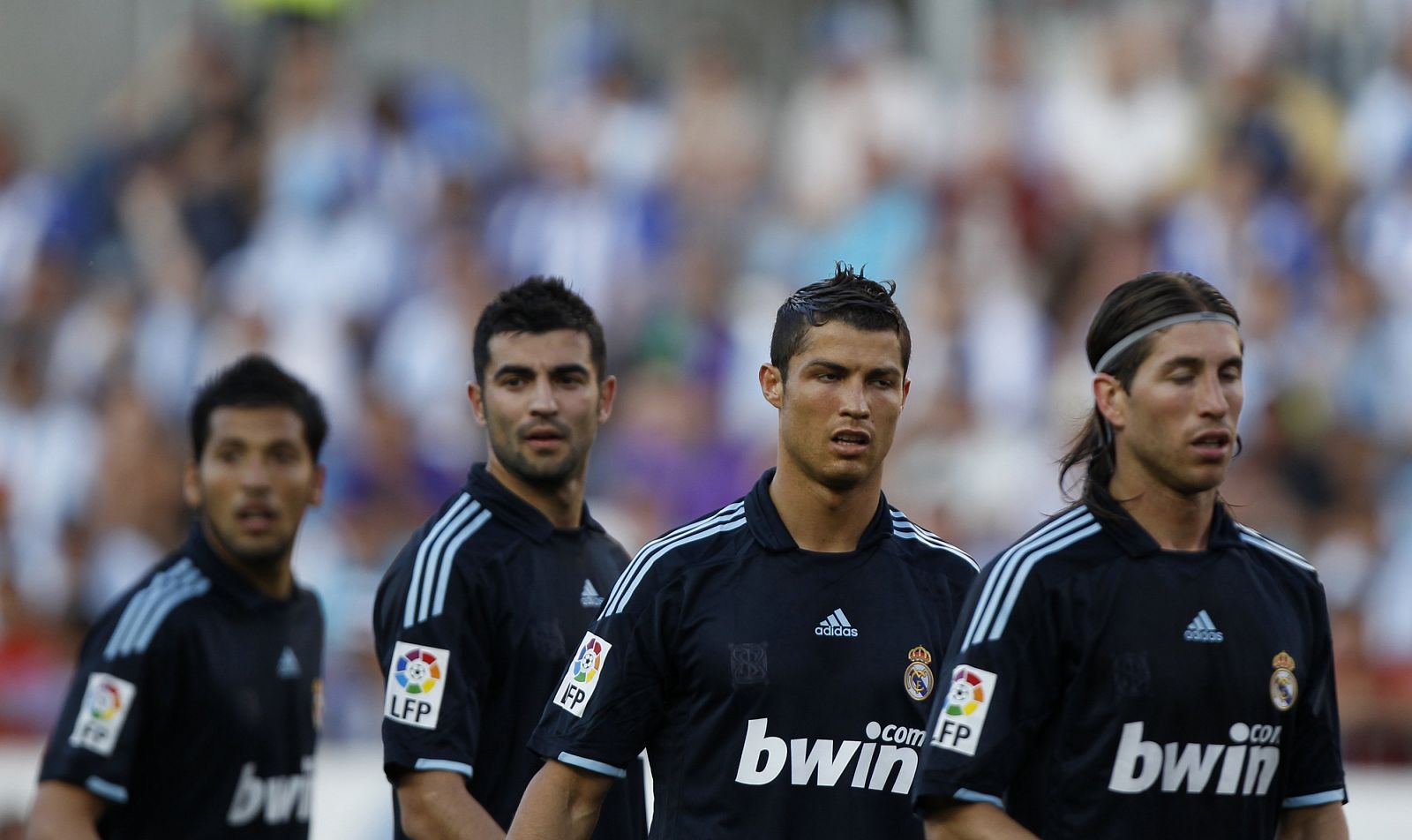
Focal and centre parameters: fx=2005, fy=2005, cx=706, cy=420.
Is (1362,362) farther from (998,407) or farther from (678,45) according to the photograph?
(678,45)

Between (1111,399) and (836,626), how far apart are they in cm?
90

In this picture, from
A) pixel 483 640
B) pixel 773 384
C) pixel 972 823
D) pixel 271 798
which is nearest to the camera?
pixel 972 823

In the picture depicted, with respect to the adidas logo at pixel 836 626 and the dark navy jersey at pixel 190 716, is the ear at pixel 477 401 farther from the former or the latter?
the adidas logo at pixel 836 626

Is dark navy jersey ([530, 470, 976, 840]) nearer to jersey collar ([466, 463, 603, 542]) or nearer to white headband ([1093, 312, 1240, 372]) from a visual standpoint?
white headband ([1093, 312, 1240, 372])

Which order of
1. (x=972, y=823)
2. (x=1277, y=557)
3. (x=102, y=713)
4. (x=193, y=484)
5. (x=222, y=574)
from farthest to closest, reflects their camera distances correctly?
(x=193, y=484)
(x=222, y=574)
(x=102, y=713)
(x=1277, y=557)
(x=972, y=823)

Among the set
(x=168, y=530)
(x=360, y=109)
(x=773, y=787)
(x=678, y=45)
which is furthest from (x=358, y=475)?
(x=773, y=787)

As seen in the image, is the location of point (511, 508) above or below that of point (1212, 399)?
below

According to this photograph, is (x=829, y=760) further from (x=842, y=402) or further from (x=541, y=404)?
(x=541, y=404)

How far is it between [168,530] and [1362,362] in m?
7.49

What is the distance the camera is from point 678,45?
15.5 meters

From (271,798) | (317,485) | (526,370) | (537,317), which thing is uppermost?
(537,317)

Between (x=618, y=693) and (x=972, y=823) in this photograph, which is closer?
(x=972, y=823)

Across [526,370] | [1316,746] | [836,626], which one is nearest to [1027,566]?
[836,626]

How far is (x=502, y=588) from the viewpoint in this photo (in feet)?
19.5
